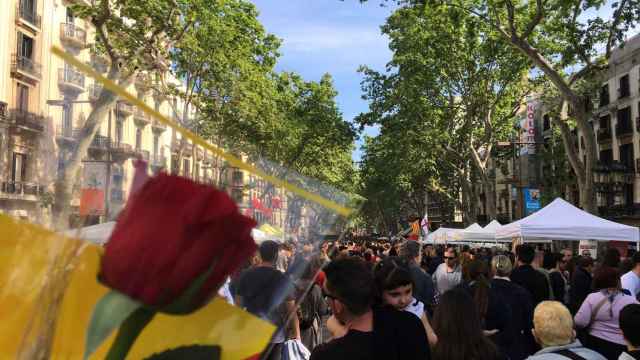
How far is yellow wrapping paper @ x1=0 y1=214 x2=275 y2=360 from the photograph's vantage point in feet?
3.04

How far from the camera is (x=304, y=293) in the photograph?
1121mm

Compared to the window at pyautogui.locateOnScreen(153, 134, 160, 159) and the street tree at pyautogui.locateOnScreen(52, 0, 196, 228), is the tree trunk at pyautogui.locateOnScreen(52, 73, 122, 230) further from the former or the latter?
the street tree at pyautogui.locateOnScreen(52, 0, 196, 228)

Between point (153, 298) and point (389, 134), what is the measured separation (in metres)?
29.3

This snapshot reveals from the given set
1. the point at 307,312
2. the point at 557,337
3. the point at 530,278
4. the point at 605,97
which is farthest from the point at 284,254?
the point at 605,97

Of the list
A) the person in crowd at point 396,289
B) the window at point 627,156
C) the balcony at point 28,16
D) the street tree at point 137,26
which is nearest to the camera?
the person in crowd at point 396,289

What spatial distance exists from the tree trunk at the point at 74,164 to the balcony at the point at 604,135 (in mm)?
42657

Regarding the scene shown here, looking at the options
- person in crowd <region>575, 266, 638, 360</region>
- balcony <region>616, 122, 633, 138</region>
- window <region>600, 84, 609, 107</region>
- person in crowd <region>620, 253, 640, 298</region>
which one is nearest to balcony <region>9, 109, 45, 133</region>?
person in crowd <region>575, 266, 638, 360</region>

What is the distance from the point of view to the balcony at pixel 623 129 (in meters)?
37.1

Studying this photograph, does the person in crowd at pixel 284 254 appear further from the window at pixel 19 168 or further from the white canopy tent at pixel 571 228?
the white canopy tent at pixel 571 228

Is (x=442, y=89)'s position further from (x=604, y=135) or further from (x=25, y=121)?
(x=25, y=121)

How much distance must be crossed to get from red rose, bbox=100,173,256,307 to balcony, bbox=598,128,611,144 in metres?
42.8

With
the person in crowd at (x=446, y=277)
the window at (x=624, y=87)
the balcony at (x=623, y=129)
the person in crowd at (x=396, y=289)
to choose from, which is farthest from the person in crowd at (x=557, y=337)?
the window at (x=624, y=87)

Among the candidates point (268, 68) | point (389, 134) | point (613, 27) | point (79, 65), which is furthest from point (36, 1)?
point (79, 65)

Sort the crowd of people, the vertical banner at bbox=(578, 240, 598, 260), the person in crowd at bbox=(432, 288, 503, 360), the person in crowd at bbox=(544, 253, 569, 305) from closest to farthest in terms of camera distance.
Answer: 1. the crowd of people
2. the person in crowd at bbox=(432, 288, 503, 360)
3. the person in crowd at bbox=(544, 253, 569, 305)
4. the vertical banner at bbox=(578, 240, 598, 260)
